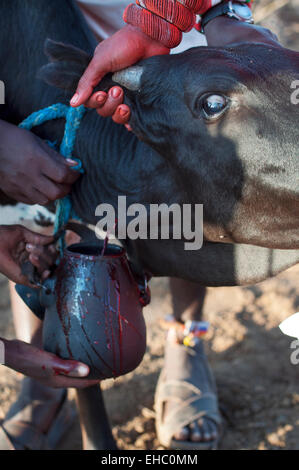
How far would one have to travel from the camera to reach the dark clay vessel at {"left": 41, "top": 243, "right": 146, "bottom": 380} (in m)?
1.30

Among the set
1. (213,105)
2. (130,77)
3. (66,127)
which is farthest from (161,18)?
(66,127)

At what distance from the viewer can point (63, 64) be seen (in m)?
1.24

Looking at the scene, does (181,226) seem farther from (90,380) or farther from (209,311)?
(209,311)

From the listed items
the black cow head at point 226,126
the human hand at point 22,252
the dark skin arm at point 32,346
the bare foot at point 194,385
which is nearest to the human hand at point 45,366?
the dark skin arm at point 32,346

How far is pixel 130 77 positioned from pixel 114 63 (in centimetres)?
5

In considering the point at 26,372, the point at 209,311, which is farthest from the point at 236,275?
the point at 209,311

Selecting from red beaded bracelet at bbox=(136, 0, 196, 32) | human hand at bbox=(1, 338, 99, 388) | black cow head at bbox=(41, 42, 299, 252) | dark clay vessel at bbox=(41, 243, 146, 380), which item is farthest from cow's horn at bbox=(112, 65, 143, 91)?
human hand at bbox=(1, 338, 99, 388)

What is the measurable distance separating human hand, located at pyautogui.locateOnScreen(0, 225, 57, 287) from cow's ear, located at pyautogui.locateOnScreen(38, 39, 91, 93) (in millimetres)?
393

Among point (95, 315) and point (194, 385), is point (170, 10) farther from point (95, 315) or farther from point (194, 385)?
point (194, 385)

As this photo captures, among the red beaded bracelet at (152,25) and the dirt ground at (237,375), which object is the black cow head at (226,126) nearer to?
the red beaded bracelet at (152,25)

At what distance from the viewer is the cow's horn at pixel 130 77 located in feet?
4.10

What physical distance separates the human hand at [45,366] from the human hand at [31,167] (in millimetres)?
358

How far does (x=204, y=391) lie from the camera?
225 centimetres

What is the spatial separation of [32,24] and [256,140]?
0.87 m
